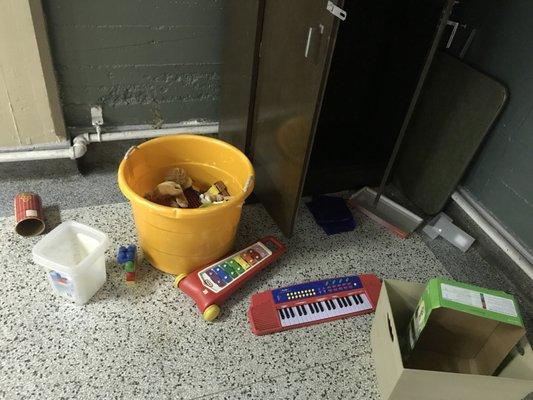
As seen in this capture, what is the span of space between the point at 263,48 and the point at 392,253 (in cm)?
84

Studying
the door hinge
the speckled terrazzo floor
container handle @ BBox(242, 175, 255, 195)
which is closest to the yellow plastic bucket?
container handle @ BBox(242, 175, 255, 195)

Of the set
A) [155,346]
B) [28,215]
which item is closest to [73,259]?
[28,215]

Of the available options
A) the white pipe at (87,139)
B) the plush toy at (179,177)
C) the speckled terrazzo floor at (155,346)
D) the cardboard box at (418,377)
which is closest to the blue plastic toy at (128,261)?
the speckled terrazzo floor at (155,346)

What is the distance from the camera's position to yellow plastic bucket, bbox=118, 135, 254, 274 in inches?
48.1

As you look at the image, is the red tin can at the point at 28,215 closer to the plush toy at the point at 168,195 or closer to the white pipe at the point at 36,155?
the white pipe at the point at 36,155

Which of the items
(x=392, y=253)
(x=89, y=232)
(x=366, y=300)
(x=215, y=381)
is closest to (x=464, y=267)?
(x=392, y=253)

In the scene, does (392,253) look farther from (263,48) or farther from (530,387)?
(263,48)

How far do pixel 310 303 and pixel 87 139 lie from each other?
3.36 ft

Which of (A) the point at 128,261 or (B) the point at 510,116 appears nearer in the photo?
(A) the point at 128,261

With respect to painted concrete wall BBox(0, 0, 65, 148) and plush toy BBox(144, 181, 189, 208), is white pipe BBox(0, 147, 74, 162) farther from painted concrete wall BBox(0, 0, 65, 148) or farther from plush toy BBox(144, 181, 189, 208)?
plush toy BBox(144, 181, 189, 208)

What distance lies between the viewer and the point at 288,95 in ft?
4.35

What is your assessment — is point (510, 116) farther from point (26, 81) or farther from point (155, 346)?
point (26, 81)

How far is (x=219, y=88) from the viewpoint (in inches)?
69.0

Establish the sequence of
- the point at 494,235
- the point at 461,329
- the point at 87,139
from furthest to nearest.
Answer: the point at 87,139 < the point at 494,235 < the point at 461,329
